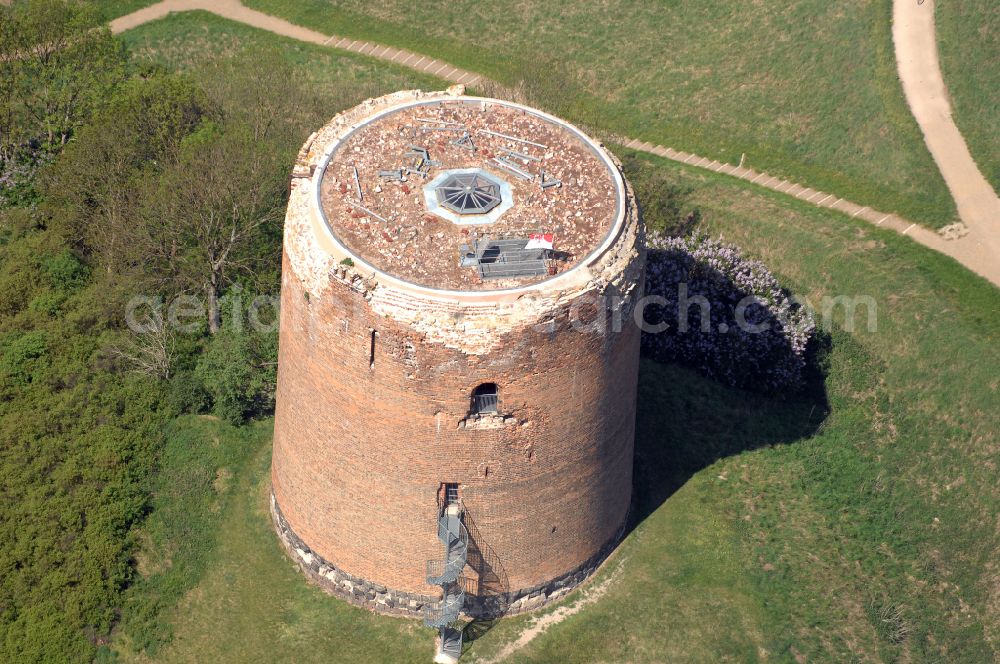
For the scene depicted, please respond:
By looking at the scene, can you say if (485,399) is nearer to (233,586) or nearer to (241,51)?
(233,586)

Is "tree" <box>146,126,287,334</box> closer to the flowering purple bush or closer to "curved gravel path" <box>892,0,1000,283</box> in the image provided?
the flowering purple bush

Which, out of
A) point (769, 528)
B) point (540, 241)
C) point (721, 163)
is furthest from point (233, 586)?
point (721, 163)

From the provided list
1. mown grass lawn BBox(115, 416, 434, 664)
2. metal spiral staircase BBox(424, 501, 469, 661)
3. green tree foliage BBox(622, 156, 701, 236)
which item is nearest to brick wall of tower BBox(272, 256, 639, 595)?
metal spiral staircase BBox(424, 501, 469, 661)

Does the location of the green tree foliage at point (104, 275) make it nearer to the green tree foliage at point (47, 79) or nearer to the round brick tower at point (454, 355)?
the green tree foliage at point (47, 79)

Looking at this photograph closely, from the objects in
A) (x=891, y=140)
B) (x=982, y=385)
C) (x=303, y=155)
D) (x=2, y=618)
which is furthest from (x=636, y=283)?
(x=891, y=140)

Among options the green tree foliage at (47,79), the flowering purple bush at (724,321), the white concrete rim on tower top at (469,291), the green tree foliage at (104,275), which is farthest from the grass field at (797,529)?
the green tree foliage at (47,79)
